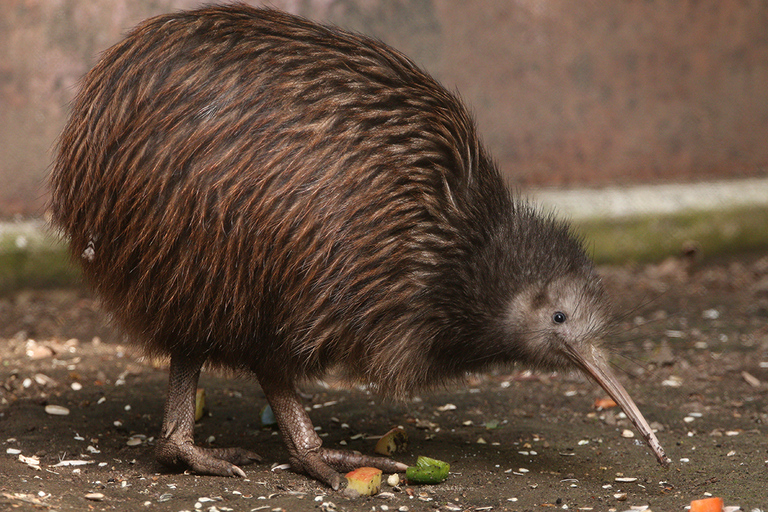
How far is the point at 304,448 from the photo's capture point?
3.71 meters

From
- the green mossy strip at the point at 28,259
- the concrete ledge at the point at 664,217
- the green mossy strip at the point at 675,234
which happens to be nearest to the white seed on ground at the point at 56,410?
the green mossy strip at the point at 28,259

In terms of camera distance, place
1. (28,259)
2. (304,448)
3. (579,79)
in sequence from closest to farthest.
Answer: (304,448) → (28,259) → (579,79)

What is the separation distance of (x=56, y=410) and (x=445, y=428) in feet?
5.76

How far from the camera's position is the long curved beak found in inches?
137

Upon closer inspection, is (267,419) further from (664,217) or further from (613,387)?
(664,217)

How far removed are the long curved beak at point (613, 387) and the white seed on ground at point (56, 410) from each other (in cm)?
223

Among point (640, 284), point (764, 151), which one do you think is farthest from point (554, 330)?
point (764, 151)

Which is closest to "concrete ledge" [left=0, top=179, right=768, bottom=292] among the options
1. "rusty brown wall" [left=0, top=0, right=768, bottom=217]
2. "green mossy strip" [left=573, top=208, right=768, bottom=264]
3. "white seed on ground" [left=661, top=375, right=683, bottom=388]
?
"green mossy strip" [left=573, top=208, right=768, bottom=264]

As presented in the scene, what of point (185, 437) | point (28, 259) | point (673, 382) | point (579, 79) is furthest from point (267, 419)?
point (579, 79)

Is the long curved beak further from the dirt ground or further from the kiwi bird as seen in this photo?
the dirt ground

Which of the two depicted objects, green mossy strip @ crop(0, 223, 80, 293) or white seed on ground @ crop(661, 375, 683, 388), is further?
green mossy strip @ crop(0, 223, 80, 293)

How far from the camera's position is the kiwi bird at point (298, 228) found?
10.9ft

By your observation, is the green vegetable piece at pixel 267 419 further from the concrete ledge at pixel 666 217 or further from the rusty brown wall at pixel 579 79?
the concrete ledge at pixel 666 217

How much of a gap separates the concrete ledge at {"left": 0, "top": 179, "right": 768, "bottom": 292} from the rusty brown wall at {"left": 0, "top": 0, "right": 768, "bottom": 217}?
0.12 m
